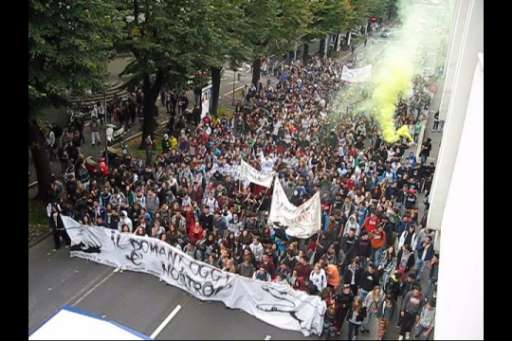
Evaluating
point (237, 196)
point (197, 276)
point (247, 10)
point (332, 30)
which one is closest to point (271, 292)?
point (197, 276)

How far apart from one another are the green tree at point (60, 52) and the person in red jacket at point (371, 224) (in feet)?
30.0

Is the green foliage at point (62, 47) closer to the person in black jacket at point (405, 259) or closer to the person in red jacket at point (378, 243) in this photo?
the person in red jacket at point (378, 243)

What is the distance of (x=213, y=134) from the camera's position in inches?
877

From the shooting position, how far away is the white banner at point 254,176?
1692 cm

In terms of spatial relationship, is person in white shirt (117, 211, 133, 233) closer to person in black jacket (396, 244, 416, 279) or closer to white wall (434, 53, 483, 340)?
person in black jacket (396, 244, 416, 279)

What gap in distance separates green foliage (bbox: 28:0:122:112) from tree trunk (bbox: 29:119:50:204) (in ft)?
3.83

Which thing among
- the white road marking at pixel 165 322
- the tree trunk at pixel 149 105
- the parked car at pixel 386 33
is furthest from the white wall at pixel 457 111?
the parked car at pixel 386 33

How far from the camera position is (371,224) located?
47.4 feet

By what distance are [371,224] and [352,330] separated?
11.9ft

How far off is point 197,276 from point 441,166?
8.09 metres

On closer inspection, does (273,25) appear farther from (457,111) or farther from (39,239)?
(39,239)

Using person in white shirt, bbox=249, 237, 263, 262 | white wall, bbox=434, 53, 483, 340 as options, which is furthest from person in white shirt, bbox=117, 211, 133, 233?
white wall, bbox=434, 53, 483, 340

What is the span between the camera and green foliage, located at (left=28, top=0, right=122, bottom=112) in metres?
15.0

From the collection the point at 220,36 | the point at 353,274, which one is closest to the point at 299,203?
the point at 353,274
